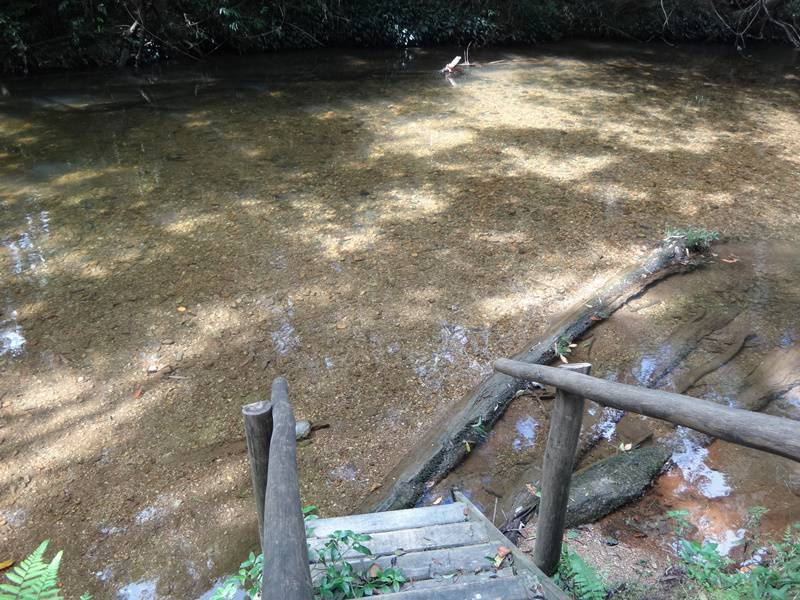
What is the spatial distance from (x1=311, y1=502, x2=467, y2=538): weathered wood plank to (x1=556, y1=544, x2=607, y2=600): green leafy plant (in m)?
0.44

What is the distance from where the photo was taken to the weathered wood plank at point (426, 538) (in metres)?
2.14

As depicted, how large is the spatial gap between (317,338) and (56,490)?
1.86m

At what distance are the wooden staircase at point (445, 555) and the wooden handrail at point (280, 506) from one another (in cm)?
55

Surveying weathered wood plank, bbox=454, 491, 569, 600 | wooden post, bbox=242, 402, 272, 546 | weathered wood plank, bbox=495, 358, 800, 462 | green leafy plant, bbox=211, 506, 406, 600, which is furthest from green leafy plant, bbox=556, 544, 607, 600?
wooden post, bbox=242, 402, 272, 546

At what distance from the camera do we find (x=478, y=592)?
1.66 m

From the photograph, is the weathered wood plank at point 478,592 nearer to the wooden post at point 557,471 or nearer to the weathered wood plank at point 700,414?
the wooden post at point 557,471

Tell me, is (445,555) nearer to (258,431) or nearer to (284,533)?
(258,431)

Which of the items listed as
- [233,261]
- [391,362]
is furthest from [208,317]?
[391,362]

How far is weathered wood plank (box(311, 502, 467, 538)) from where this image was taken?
7.52 ft

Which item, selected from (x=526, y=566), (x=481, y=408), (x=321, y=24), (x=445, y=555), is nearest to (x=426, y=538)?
(x=445, y=555)

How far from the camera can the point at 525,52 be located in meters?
13.6

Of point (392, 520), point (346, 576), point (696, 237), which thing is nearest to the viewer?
point (346, 576)

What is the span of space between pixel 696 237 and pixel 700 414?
4489 millimetres

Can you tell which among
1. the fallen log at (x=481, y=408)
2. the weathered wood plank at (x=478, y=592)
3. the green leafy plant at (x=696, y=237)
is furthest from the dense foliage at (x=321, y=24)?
the weathered wood plank at (x=478, y=592)
